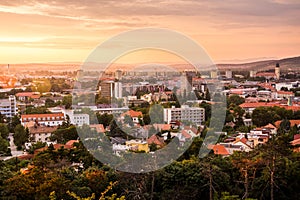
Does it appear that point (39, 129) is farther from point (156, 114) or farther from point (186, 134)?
point (186, 134)

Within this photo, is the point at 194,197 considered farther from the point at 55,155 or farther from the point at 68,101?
the point at 68,101

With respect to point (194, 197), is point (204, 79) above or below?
above

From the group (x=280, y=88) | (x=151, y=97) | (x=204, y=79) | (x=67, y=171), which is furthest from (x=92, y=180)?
(x=280, y=88)

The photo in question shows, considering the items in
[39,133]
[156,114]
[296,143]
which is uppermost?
[156,114]

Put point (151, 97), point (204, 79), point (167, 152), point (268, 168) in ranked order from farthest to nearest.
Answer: point (204, 79) → point (151, 97) → point (167, 152) → point (268, 168)

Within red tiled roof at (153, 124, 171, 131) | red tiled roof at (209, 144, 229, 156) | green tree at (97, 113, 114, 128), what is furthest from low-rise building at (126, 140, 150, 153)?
green tree at (97, 113, 114, 128)

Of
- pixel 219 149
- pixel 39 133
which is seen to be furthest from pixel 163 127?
pixel 39 133

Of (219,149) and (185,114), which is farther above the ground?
(185,114)

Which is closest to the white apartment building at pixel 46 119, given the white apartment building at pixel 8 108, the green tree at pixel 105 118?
the green tree at pixel 105 118

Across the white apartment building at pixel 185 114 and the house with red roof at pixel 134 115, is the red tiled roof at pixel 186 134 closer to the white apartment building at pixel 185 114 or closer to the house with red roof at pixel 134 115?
the house with red roof at pixel 134 115
